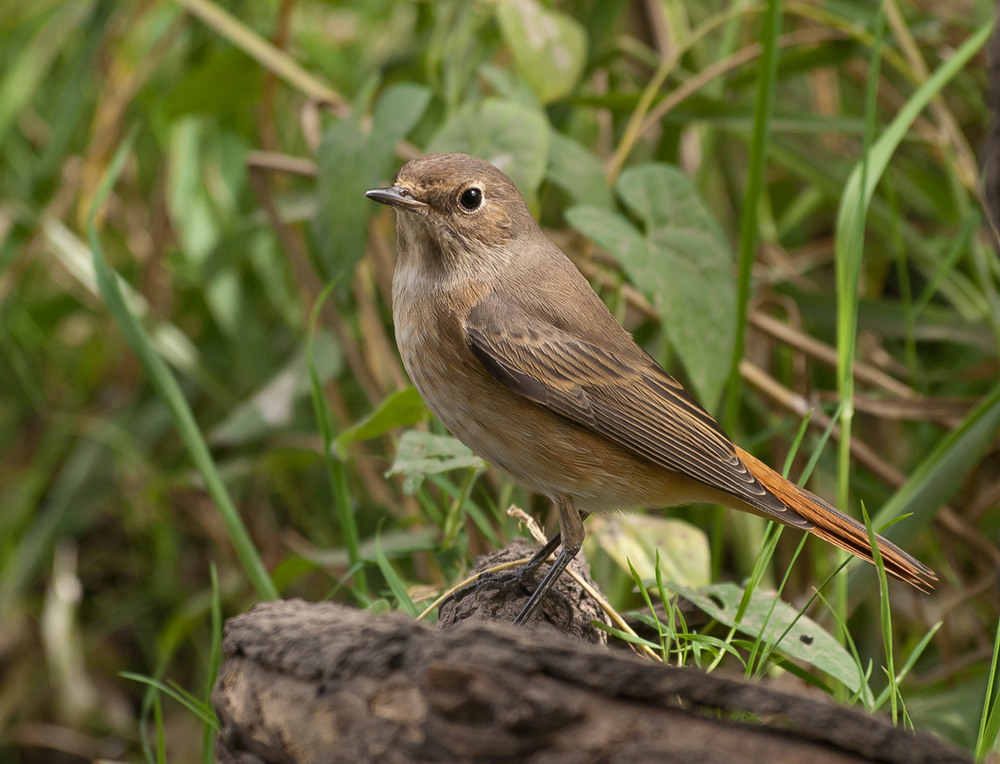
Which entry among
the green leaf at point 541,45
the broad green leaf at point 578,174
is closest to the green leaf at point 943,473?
the broad green leaf at point 578,174

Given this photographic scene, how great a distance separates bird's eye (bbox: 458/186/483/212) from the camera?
2.96 m

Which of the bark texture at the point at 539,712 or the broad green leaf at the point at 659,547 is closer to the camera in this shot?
the bark texture at the point at 539,712

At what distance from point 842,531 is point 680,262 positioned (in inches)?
43.9

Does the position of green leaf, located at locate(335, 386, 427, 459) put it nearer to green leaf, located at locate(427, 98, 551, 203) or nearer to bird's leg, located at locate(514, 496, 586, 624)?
bird's leg, located at locate(514, 496, 586, 624)

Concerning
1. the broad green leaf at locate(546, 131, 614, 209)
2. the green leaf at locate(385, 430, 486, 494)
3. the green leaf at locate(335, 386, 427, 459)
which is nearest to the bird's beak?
the green leaf at locate(335, 386, 427, 459)

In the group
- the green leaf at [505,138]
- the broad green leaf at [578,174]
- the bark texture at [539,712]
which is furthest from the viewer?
the broad green leaf at [578,174]

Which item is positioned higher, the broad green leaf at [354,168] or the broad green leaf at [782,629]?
the broad green leaf at [354,168]

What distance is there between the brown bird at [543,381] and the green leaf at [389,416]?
103mm

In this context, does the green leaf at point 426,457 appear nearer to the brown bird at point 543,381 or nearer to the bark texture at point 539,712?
the brown bird at point 543,381

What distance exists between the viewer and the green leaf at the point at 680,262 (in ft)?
10.6

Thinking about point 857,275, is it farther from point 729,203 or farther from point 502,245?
point 729,203

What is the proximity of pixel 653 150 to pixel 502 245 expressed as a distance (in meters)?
2.20

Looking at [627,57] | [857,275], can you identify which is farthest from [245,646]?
[627,57]

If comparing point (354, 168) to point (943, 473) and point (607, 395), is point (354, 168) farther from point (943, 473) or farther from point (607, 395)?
point (943, 473)
